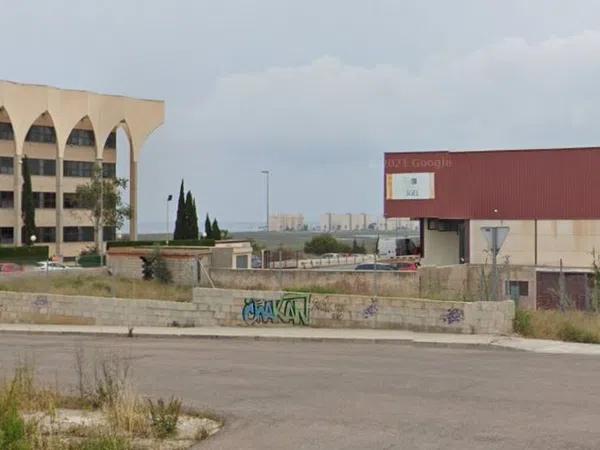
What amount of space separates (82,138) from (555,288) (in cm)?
5490

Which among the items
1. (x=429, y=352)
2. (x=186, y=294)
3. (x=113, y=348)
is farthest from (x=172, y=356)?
(x=186, y=294)

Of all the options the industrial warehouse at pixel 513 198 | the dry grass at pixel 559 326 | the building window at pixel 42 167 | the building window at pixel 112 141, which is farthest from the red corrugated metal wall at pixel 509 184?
the building window at pixel 112 141

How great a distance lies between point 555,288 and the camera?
3681cm

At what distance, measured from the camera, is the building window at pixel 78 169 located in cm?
7700

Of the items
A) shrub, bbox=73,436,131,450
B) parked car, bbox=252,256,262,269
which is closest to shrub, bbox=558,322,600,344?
shrub, bbox=73,436,131,450

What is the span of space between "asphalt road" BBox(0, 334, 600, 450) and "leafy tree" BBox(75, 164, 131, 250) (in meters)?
47.2

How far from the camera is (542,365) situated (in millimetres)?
16781

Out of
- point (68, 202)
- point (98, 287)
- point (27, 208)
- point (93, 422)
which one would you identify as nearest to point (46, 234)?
point (68, 202)

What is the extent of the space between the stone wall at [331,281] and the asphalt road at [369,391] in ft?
24.7

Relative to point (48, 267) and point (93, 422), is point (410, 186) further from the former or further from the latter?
point (93, 422)

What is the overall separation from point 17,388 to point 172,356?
29.8 feet

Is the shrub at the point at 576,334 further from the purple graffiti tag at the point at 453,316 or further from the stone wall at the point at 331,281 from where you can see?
the stone wall at the point at 331,281

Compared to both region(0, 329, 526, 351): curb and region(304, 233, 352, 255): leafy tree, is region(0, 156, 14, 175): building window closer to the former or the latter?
region(304, 233, 352, 255): leafy tree

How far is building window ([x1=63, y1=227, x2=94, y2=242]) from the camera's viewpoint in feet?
250
